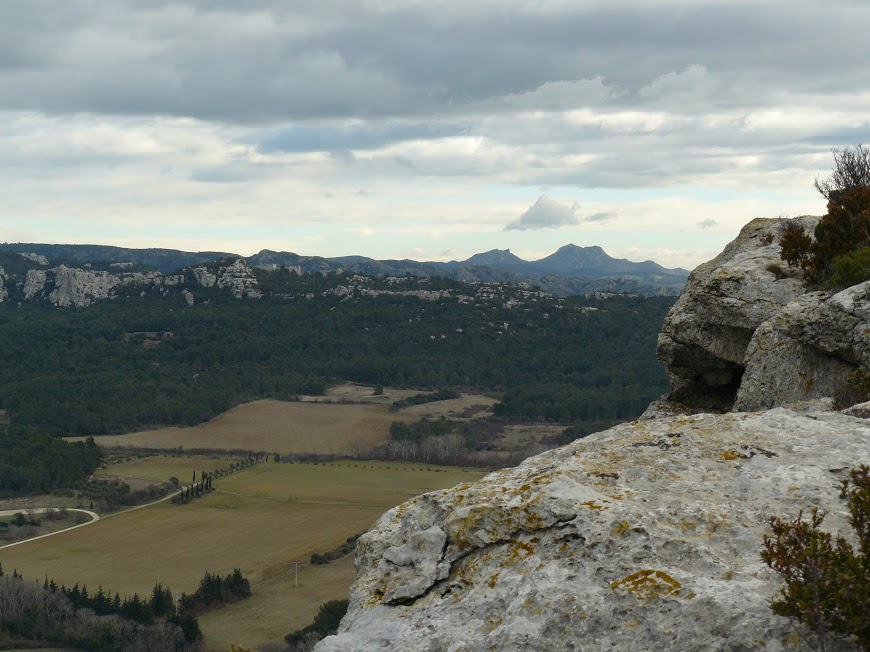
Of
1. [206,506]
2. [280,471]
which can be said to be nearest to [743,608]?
[206,506]

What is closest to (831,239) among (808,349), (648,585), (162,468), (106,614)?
(808,349)

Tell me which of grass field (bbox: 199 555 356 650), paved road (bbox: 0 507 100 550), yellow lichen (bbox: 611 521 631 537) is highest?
yellow lichen (bbox: 611 521 631 537)

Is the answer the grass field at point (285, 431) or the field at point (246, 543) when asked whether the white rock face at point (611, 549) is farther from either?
the grass field at point (285, 431)

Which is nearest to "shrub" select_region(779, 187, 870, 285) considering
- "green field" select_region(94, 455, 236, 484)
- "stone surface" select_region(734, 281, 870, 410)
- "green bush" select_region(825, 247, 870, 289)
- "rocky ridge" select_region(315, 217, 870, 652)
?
"green bush" select_region(825, 247, 870, 289)

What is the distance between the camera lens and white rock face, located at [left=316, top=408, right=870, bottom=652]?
18.9 ft

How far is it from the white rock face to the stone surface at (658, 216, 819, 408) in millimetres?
7321

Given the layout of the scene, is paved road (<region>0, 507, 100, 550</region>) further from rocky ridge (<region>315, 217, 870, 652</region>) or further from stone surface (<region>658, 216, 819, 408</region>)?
rocky ridge (<region>315, 217, 870, 652</region>)

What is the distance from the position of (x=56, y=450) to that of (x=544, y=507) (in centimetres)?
13089

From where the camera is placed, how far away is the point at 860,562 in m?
5.02

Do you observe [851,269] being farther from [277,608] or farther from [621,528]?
[277,608]

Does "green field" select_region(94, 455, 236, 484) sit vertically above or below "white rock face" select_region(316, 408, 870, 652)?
below

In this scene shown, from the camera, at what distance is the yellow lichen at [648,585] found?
5.87 m

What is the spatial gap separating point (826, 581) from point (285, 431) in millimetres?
146732

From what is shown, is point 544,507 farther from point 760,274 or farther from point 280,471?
point 280,471
